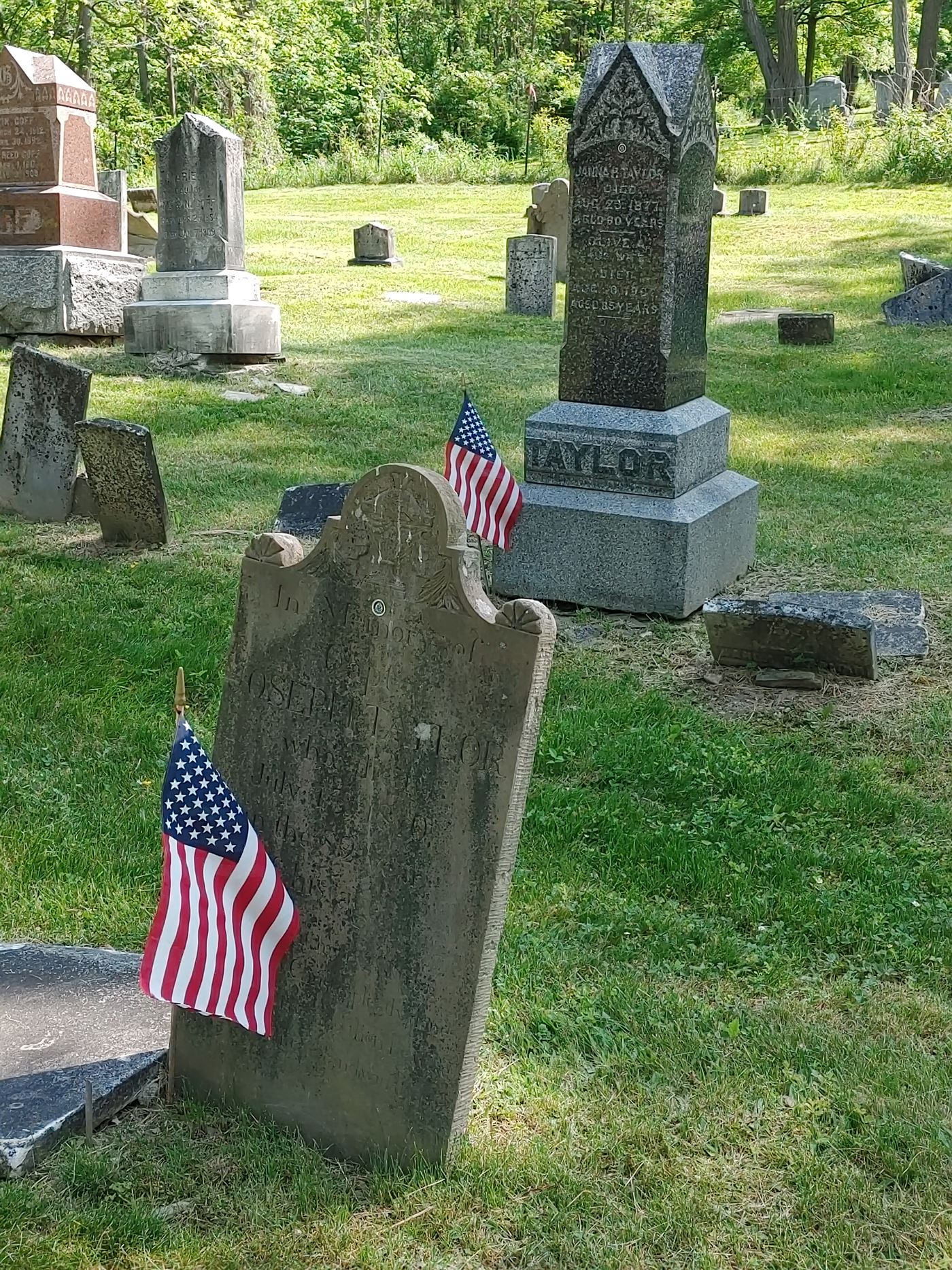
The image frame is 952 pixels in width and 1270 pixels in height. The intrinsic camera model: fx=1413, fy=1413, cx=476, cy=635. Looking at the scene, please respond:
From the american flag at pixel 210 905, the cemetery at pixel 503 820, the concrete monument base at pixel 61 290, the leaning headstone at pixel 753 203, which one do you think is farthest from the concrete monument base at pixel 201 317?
the leaning headstone at pixel 753 203

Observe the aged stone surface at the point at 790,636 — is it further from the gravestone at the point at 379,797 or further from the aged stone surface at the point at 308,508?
the gravestone at the point at 379,797

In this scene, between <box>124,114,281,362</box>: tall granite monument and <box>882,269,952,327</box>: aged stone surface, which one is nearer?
<box>124,114,281,362</box>: tall granite monument

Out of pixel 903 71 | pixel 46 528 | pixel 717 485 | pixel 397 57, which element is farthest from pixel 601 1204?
pixel 397 57

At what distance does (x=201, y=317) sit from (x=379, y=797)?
1096 cm

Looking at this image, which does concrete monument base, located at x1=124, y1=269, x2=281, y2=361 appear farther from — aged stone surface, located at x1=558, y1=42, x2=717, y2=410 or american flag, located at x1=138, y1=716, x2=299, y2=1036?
american flag, located at x1=138, y1=716, x2=299, y2=1036

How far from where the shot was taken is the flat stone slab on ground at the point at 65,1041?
3303 millimetres

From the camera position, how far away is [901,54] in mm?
35438

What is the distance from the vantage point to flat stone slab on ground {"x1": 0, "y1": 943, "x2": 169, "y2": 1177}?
3.30 meters

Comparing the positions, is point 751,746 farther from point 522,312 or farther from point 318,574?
point 522,312

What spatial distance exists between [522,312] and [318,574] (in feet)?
49.3

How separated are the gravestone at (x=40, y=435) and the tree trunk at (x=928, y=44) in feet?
106

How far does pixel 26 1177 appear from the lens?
320 cm

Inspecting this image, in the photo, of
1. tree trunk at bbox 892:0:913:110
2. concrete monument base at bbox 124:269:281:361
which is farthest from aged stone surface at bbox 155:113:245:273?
tree trunk at bbox 892:0:913:110

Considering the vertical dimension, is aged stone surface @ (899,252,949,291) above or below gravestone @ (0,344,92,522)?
above
